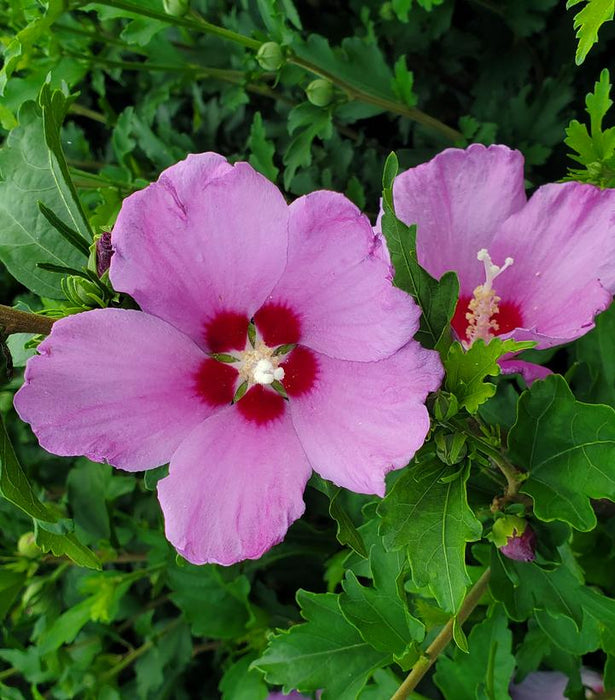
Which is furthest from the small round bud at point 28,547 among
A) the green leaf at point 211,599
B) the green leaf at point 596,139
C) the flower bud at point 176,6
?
the green leaf at point 596,139

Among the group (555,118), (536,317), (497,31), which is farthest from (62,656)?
(497,31)

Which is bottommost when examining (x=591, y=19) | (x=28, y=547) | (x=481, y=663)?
(x=28, y=547)

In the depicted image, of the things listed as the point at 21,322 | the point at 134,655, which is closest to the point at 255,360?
the point at 21,322

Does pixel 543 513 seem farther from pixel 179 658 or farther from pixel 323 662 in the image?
pixel 179 658

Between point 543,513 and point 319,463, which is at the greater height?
point 319,463

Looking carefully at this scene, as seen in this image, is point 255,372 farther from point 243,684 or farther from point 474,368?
point 243,684

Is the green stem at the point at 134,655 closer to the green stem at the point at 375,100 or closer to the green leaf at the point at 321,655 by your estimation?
the green leaf at the point at 321,655
